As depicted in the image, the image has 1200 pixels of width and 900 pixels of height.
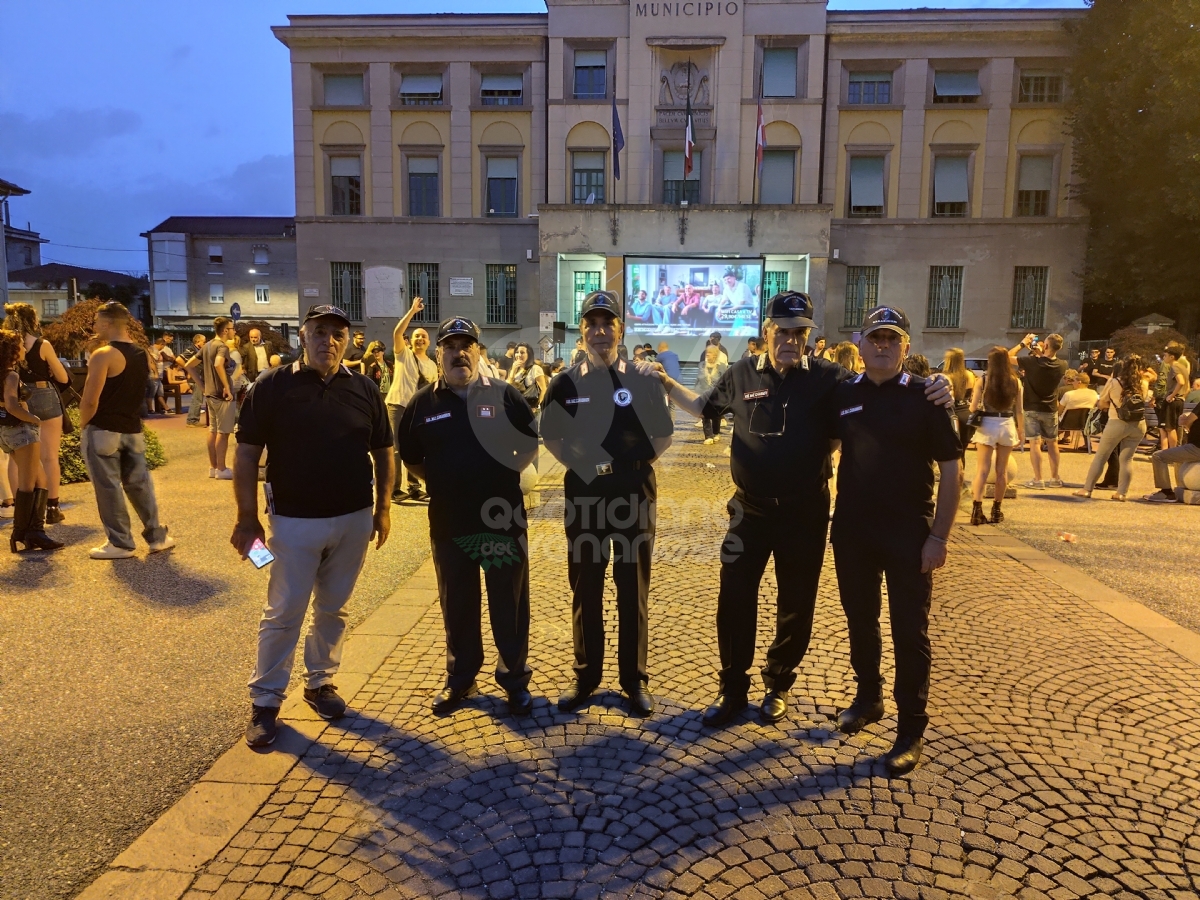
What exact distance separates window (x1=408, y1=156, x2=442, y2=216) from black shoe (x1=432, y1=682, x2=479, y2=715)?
2906cm

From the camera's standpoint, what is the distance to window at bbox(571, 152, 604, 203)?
2909 centimetres

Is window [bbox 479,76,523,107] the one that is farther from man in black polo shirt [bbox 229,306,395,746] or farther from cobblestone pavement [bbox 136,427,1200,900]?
cobblestone pavement [bbox 136,427,1200,900]

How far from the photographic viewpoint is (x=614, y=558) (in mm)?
4027

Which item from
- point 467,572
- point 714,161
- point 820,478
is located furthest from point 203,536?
point 714,161

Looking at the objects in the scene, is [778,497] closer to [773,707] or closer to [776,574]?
[776,574]

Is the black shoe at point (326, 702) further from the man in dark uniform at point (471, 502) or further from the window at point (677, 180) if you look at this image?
the window at point (677, 180)

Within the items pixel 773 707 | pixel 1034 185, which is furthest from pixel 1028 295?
pixel 773 707

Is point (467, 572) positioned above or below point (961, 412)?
below

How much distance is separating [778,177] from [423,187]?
1374 cm

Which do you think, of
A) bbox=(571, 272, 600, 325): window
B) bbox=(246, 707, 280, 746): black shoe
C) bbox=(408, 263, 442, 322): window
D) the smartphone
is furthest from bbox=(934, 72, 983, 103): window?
bbox=(246, 707, 280, 746): black shoe

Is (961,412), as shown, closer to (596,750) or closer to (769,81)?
(596,750)

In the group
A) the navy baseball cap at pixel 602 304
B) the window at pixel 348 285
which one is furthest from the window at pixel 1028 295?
the navy baseball cap at pixel 602 304

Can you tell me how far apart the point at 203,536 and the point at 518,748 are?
5139mm

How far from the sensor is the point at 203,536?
739 cm
